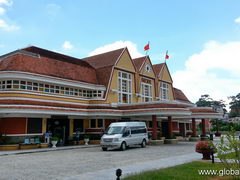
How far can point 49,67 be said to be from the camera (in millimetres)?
27609

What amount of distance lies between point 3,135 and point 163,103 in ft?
52.1

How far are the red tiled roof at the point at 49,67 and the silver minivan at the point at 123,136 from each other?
10.2 m

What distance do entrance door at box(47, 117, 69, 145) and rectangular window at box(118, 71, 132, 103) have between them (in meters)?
8.66

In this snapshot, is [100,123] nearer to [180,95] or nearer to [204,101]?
[180,95]

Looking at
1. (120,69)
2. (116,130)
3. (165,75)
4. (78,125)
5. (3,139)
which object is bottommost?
(3,139)

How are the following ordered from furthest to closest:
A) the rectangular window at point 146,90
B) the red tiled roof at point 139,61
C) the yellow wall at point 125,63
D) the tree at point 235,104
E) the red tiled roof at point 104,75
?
the tree at point 235,104, the red tiled roof at point 139,61, the rectangular window at point 146,90, the yellow wall at point 125,63, the red tiled roof at point 104,75

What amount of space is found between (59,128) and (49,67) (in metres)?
6.81

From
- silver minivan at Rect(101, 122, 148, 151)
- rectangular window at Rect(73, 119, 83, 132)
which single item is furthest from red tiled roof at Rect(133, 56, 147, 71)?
silver minivan at Rect(101, 122, 148, 151)

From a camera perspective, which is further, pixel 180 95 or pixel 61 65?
pixel 180 95

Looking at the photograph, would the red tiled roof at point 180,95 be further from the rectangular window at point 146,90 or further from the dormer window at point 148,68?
the dormer window at point 148,68

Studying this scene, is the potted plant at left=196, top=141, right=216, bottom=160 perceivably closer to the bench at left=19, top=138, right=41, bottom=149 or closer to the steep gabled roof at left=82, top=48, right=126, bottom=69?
the bench at left=19, top=138, right=41, bottom=149

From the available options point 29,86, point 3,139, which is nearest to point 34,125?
point 3,139

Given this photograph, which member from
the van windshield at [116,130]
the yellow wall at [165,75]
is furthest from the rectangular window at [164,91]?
the van windshield at [116,130]

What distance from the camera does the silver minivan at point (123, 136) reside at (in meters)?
19.8
